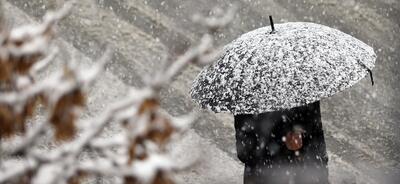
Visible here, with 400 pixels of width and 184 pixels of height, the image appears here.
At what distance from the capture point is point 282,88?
435 centimetres

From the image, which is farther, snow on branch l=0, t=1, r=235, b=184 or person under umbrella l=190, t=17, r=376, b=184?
person under umbrella l=190, t=17, r=376, b=184

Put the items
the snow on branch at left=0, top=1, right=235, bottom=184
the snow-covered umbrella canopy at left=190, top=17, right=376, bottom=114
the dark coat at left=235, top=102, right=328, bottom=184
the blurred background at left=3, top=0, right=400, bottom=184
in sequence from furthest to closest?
the blurred background at left=3, top=0, right=400, bottom=184, the dark coat at left=235, top=102, right=328, bottom=184, the snow-covered umbrella canopy at left=190, top=17, right=376, bottom=114, the snow on branch at left=0, top=1, right=235, bottom=184

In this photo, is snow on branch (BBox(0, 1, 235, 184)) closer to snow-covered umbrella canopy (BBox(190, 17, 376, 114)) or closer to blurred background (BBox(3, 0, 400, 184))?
snow-covered umbrella canopy (BBox(190, 17, 376, 114))

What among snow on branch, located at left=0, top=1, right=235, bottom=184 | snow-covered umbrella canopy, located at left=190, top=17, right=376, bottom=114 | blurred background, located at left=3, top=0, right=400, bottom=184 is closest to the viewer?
snow on branch, located at left=0, top=1, right=235, bottom=184

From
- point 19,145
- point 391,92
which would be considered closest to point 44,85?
point 19,145

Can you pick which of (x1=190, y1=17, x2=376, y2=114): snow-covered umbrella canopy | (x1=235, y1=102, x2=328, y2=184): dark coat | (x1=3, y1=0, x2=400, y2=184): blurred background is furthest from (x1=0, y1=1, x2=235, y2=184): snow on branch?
(x1=3, y1=0, x2=400, y2=184): blurred background

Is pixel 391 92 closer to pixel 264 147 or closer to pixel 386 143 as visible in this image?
pixel 386 143

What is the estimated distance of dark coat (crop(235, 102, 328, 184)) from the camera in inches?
187

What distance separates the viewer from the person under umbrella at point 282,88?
434 cm

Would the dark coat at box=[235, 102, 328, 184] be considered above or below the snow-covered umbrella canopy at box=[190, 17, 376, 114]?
below

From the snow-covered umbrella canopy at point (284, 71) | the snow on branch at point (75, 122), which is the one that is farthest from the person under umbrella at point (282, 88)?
the snow on branch at point (75, 122)

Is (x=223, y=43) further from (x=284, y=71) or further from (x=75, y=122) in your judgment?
(x=75, y=122)

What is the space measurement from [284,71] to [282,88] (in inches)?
4.9

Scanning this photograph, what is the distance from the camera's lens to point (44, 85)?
211 centimetres
